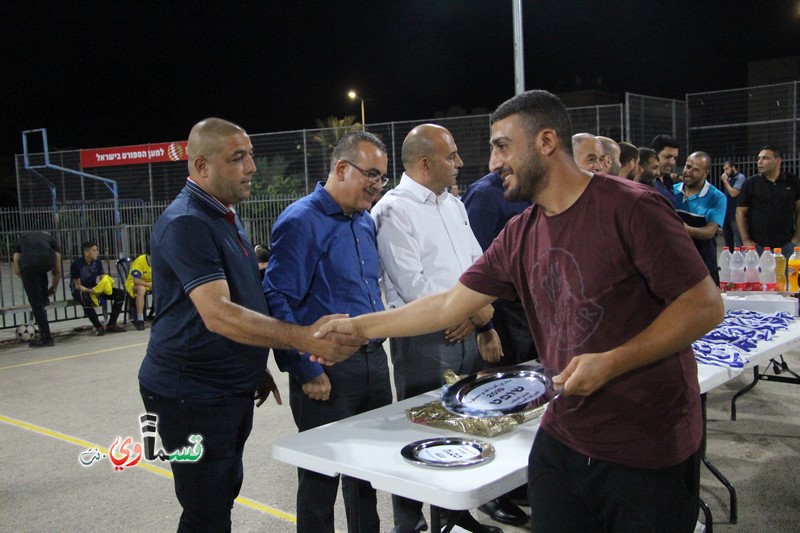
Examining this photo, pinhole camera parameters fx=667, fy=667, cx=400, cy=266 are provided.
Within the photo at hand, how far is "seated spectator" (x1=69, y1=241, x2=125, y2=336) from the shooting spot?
431 inches

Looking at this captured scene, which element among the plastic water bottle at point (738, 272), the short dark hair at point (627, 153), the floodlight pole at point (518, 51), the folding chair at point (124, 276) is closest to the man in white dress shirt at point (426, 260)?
the short dark hair at point (627, 153)

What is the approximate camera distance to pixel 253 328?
103 inches

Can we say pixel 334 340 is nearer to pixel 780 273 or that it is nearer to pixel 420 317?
pixel 420 317

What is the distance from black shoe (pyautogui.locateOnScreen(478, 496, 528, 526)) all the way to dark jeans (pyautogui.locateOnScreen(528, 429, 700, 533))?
6.42ft

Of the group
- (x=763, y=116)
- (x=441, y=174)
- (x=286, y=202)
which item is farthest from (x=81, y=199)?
(x=441, y=174)

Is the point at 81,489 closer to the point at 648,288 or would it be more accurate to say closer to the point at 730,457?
the point at 648,288

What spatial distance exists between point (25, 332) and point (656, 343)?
10946 millimetres

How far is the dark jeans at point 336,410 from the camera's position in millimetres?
2926

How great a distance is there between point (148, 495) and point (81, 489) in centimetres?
52

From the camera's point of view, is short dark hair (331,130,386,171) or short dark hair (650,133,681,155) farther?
short dark hair (650,133,681,155)

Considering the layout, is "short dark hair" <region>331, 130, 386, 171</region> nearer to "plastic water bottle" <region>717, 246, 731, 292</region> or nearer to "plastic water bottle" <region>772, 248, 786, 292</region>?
"plastic water bottle" <region>717, 246, 731, 292</region>

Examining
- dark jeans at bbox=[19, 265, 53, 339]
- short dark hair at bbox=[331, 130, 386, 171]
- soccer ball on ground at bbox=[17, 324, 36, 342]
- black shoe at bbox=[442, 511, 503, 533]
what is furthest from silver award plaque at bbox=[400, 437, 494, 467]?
soccer ball on ground at bbox=[17, 324, 36, 342]

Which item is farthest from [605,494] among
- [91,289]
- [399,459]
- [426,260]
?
[91,289]

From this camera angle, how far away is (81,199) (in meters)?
23.6
